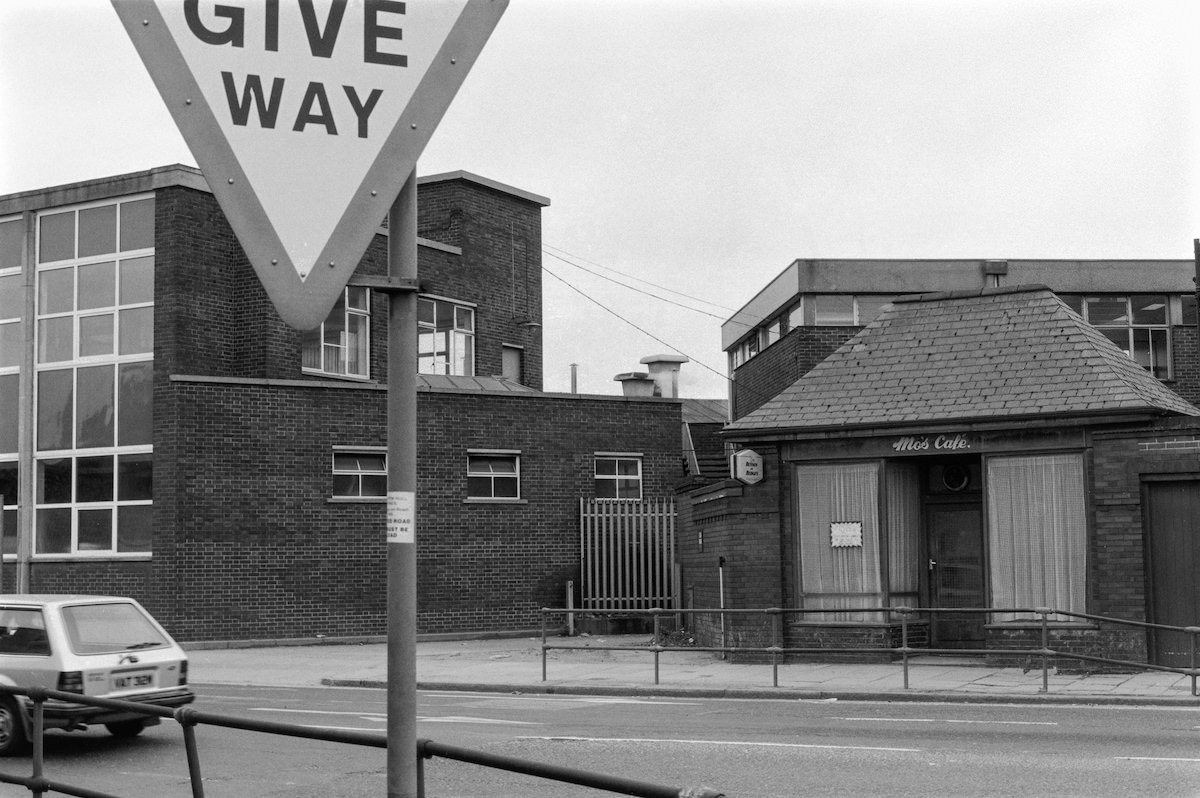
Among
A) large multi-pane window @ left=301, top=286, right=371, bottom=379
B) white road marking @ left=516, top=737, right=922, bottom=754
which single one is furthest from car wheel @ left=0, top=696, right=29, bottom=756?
large multi-pane window @ left=301, top=286, right=371, bottom=379

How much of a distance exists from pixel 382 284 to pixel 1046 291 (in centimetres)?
1894

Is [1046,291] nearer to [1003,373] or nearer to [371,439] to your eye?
[1003,373]

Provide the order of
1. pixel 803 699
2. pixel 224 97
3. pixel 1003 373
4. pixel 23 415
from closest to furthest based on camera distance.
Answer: pixel 224 97, pixel 803 699, pixel 1003 373, pixel 23 415

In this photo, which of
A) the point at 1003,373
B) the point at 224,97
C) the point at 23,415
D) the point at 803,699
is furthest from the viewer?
the point at 23,415

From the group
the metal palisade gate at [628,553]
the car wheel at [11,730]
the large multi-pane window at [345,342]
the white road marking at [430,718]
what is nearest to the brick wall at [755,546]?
the white road marking at [430,718]

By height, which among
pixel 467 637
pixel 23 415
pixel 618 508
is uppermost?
pixel 23 415

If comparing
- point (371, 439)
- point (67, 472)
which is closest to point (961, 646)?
point (371, 439)

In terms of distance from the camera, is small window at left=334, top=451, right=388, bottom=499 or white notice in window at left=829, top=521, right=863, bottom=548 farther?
small window at left=334, top=451, right=388, bottom=499

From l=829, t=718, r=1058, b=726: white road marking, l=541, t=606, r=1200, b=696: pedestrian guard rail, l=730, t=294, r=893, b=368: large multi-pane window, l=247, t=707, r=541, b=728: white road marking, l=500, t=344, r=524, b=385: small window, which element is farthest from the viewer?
l=500, t=344, r=524, b=385: small window

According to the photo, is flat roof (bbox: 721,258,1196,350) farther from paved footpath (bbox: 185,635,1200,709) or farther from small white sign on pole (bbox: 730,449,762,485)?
small white sign on pole (bbox: 730,449,762,485)

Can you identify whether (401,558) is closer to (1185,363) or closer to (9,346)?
(9,346)

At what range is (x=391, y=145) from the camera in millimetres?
3047

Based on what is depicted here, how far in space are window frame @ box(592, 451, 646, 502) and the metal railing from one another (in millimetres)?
24143

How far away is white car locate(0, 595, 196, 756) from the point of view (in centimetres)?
1237
